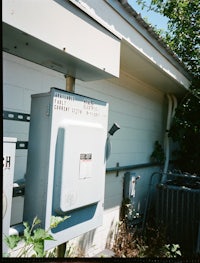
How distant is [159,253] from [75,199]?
270cm

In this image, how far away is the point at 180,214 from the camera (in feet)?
14.4

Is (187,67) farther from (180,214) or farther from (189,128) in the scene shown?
(180,214)

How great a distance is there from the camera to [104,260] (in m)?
1.00

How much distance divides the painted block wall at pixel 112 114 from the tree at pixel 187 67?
61cm

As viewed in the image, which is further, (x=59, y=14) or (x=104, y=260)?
(x=59, y=14)

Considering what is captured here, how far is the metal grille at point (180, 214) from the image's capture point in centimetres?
427

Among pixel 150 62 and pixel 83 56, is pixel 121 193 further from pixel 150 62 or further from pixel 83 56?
pixel 83 56

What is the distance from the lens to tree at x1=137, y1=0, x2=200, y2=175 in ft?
19.6

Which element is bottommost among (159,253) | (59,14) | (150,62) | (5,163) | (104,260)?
(159,253)

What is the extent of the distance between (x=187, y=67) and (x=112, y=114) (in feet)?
8.29

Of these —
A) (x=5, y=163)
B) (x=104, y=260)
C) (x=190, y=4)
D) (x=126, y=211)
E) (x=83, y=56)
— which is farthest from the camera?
(x=190, y=4)

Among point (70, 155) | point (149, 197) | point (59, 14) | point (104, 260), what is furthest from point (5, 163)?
point (149, 197)

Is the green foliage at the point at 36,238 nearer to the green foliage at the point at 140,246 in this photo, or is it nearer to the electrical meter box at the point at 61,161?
the electrical meter box at the point at 61,161

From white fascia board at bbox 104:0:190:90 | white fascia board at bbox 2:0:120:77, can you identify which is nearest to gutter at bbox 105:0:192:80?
white fascia board at bbox 104:0:190:90
